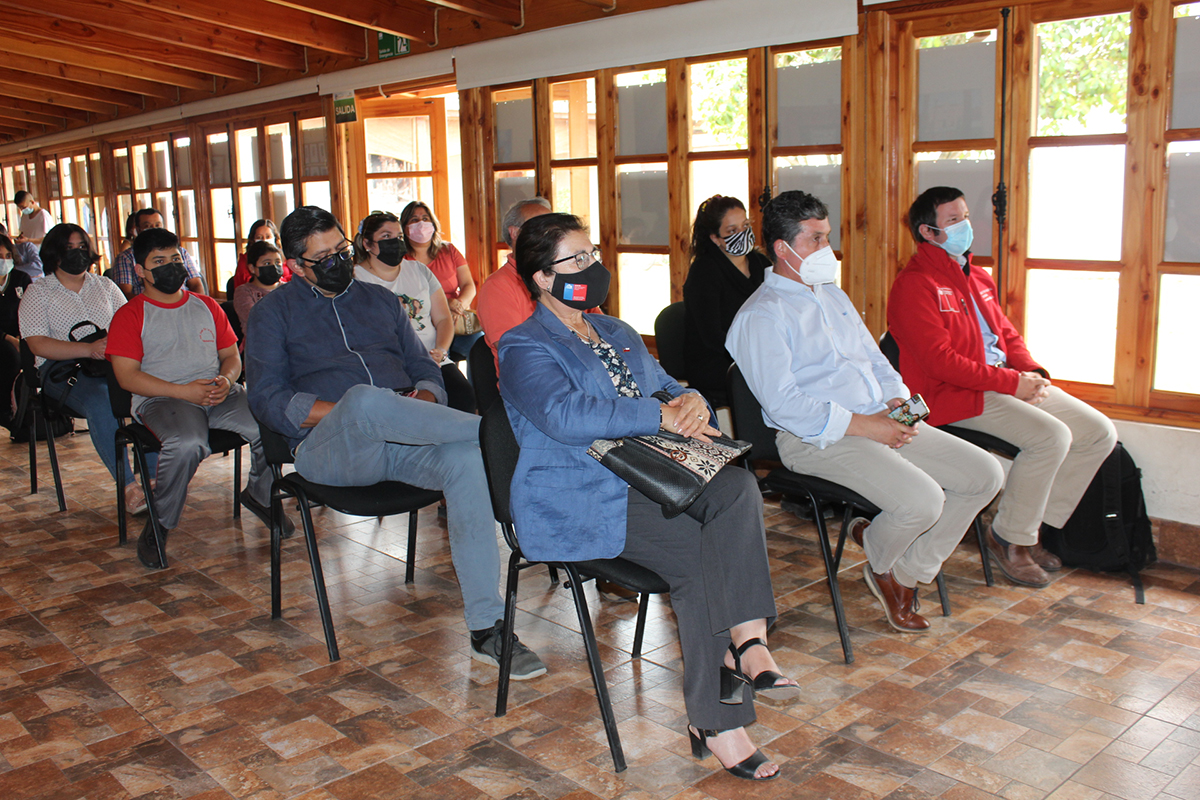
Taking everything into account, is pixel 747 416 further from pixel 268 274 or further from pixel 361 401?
pixel 268 274

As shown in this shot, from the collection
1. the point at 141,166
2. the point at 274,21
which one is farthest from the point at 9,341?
A: the point at 141,166

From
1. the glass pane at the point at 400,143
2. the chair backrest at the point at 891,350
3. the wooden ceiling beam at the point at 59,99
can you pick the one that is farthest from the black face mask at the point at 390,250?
the wooden ceiling beam at the point at 59,99

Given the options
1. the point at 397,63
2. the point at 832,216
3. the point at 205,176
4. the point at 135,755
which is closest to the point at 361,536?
the point at 135,755

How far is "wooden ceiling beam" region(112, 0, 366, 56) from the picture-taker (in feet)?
20.1

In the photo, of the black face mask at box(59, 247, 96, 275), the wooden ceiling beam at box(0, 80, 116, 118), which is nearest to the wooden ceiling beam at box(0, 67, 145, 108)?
the wooden ceiling beam at box(0, 80, 116, 118)

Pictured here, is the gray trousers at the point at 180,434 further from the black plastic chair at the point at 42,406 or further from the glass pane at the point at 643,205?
the glass pane at the point at 643,205

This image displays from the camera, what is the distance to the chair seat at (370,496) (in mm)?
2895

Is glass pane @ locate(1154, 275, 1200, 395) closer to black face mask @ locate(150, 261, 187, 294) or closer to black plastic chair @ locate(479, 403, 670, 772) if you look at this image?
black plastic chair @ locate(479, 403, 670, 772)

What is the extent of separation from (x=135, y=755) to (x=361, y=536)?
1.76 meters

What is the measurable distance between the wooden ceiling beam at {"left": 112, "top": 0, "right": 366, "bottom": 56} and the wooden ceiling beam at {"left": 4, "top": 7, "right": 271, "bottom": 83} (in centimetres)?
83

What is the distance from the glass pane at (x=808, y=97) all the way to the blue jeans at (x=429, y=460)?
8.19 ft

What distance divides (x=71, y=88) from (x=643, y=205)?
24.2 ft

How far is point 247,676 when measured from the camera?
2906 millimetres

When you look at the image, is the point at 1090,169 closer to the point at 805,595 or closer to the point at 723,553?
the point at 805,595
